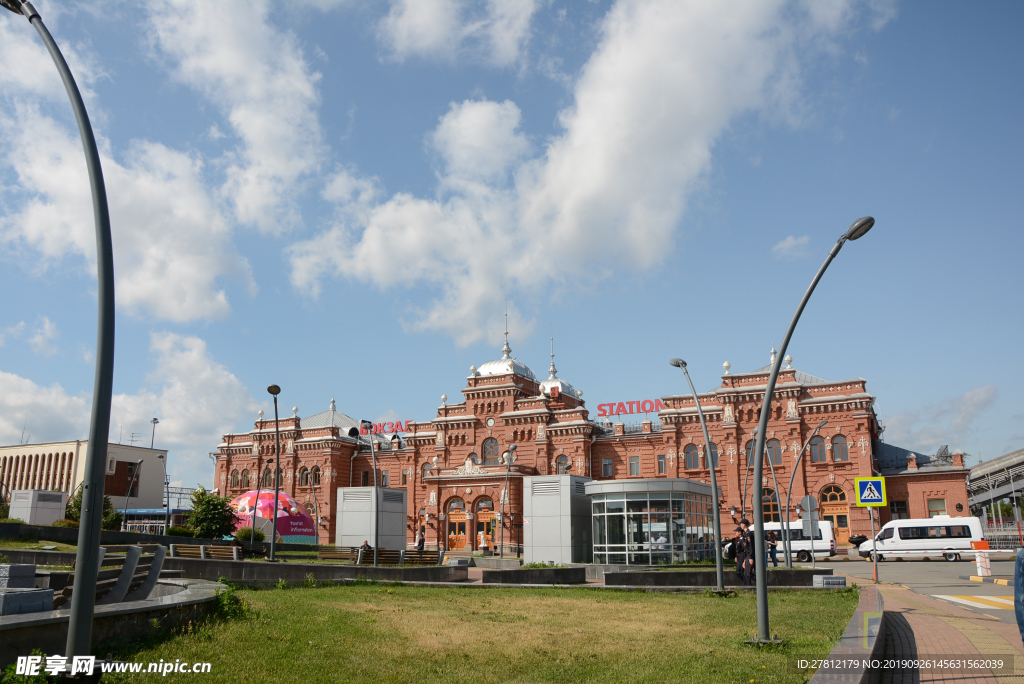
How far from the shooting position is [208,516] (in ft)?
134

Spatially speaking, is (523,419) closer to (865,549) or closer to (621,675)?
(865,549)

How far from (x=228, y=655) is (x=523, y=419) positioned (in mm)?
47171

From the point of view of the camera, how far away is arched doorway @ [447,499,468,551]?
175 ft

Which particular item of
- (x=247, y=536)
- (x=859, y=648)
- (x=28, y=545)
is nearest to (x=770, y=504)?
(x=247, y=536)

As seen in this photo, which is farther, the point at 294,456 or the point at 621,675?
the point at 294,456

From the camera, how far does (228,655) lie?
9.05 m

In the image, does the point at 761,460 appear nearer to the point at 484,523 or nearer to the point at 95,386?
the point at 95,386

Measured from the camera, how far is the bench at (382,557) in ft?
84.8

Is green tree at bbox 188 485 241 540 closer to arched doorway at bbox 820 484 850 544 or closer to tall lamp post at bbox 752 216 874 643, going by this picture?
tall lamp post at bbox 752 216 874 643

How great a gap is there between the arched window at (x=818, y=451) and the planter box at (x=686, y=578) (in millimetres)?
28132

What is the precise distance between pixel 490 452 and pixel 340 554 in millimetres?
28502

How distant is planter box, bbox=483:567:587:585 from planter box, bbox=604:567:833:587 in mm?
1855

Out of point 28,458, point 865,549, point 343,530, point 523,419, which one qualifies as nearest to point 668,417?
point 523,419

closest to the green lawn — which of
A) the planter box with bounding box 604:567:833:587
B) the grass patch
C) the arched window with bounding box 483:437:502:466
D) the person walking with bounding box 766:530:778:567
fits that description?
the planter box with bounding box 604:567:833:587
